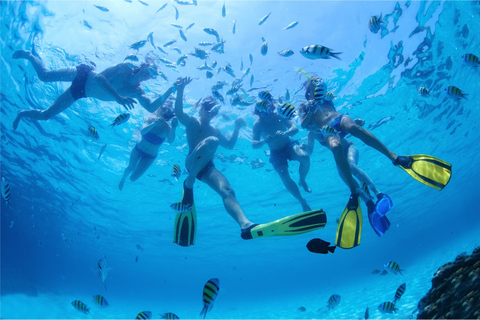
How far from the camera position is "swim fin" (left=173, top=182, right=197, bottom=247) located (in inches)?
257

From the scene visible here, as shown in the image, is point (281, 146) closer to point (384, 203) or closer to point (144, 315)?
point (384, 203)

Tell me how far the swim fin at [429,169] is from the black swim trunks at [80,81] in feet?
34.1

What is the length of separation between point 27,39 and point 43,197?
1992 centimetres

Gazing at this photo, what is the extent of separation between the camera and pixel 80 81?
29.5ft

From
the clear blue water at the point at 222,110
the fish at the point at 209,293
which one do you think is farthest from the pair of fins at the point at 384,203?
the clear blue water at the point at 222,110

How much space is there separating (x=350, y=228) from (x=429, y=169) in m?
1.99

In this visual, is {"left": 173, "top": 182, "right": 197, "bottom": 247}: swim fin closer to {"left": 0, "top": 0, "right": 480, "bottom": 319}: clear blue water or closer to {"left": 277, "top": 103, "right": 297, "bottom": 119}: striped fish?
{"left": 277, "top": 103, "right": 297, "bottom": 119}: striped fish

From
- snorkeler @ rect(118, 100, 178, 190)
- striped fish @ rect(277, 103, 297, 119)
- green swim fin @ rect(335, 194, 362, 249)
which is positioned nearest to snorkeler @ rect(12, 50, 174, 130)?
snorkeler @ rect(118, 100, 178, 190)

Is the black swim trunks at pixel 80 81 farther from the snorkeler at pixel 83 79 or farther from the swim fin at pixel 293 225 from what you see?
the swim fin at pixel 293 225

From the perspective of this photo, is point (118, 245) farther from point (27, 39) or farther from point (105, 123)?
point (27, 39)

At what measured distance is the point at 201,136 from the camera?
8539 millimetres

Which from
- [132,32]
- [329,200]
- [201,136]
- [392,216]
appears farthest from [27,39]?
[392,216]

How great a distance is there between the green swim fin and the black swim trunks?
9849 millimetres

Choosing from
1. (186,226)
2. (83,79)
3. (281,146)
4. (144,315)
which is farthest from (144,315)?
(83,79)
